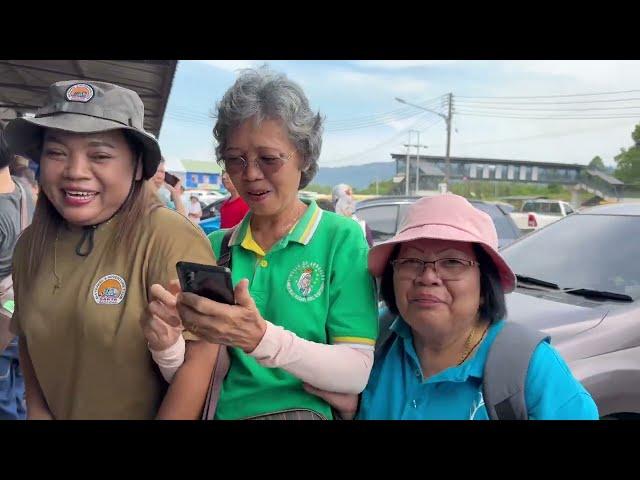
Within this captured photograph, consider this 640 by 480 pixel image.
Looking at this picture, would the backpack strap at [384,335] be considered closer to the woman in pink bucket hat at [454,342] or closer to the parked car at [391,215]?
the woman in pink bucket hat at [454,342]

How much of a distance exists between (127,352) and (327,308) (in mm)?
544

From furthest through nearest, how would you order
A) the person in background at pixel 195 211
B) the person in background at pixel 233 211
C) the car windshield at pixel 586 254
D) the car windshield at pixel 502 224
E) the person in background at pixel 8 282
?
1. the person in background at pixel 195 211
2. the car windshield at pixel 502 224
3. the person in background at pixel 233 211
4. the car windshield at pixel 586 254
5. the person in background at pixel 8 282

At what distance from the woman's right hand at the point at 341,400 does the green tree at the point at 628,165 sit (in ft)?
8.97

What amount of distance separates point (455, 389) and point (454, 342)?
14cm

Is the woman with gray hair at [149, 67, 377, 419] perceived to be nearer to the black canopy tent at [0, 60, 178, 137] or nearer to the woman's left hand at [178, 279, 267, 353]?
the woman's left hand at [178, 279, 267, 353]

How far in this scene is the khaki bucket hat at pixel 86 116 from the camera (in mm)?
1374

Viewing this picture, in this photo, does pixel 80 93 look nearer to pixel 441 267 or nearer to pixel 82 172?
pixel 82 172

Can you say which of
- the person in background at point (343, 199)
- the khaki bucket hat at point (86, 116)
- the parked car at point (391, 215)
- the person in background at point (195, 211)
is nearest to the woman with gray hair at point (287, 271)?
the khaki bucket hat at point (86, 116)

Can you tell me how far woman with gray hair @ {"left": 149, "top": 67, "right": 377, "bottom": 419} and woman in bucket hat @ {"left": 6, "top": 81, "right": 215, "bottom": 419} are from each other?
13cm

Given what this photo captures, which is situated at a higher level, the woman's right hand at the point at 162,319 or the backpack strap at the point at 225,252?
the backpack strap at the point at 225,252

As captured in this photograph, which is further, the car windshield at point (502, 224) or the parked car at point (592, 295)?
the car windshield at point (502, 224)

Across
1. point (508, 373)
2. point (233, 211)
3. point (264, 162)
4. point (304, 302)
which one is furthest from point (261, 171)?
point (233, 211)

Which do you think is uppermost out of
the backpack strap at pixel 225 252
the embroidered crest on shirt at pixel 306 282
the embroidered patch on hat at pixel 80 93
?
the embroidered patch on hat at pixel 80 93
